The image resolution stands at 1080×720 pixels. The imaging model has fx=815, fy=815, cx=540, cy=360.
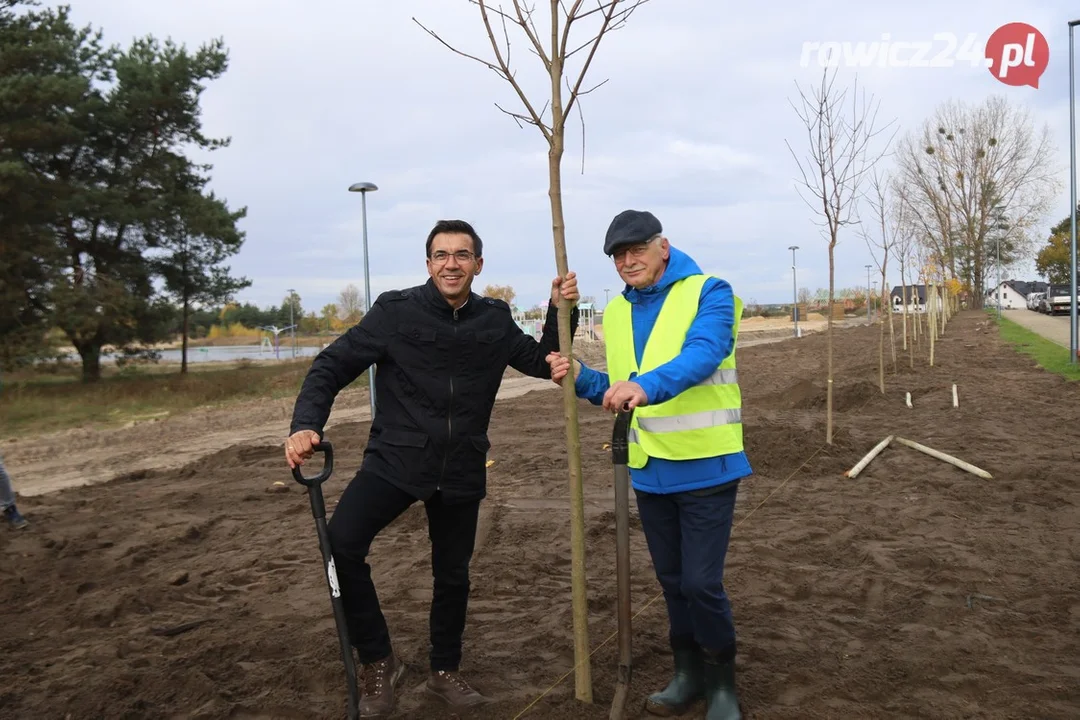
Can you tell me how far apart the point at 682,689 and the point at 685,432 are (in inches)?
43.2

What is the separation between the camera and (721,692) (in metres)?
3.15

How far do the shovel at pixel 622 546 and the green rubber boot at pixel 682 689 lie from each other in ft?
0.44

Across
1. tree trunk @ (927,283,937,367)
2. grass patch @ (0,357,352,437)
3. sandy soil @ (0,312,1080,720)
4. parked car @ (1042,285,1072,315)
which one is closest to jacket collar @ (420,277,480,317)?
sandy soil @ (0,312,1080,720)

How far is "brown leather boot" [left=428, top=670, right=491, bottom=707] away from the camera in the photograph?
11.3 ft

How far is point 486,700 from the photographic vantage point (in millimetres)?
3504

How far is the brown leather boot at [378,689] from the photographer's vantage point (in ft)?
10.9

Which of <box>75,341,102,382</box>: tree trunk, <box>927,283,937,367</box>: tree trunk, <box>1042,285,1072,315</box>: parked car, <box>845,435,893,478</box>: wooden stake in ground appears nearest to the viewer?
<box>845,435,893,478</box>: wooden stake in ground

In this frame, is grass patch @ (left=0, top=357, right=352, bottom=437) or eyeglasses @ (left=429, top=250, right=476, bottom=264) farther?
grass patch @ (left=0, top=357, right=352, bottom=437)

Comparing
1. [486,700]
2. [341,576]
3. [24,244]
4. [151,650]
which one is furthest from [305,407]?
[24,244]

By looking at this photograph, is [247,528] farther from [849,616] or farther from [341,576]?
[849,616]

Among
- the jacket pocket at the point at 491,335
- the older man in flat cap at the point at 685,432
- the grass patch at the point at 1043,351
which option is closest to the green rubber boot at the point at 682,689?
the older man in flat cap at the point at 685,432

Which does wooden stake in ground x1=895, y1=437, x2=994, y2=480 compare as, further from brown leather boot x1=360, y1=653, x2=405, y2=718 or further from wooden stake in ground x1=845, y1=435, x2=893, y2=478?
brown leather boot x1=360, y1=653, x2=405, y2=718

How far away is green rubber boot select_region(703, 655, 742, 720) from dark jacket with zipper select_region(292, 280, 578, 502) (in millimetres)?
1170

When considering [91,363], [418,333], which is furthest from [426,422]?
[91,363]
